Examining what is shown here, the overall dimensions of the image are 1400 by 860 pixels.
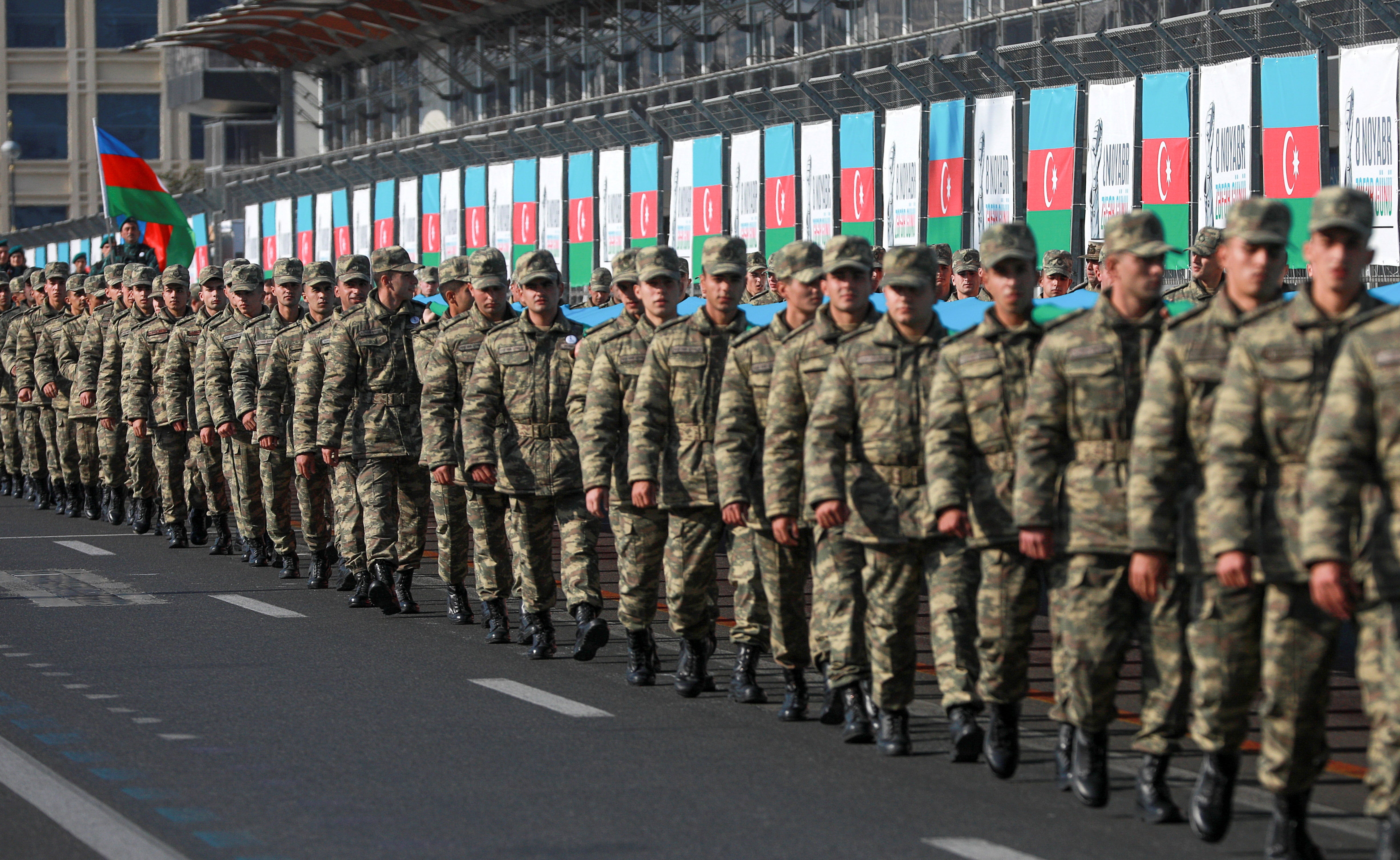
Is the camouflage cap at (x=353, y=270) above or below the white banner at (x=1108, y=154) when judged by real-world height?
below

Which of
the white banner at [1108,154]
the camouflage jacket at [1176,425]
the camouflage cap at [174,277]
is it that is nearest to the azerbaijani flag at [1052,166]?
the white banner at [1108,154]

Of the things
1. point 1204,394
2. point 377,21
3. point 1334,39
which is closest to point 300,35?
point 377,21

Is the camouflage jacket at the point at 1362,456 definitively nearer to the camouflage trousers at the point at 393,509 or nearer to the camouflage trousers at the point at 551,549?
the camouflage trousers at the point at 551,549

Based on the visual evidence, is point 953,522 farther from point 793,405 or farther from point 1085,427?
point 793,405

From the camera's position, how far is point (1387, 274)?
16.5 metres

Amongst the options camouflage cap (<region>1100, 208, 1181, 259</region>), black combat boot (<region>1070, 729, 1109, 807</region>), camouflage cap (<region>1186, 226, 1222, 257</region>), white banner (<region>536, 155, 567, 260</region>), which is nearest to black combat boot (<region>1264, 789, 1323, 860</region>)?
black combat boot (<region>1070, 729, 1109, 807</region>)

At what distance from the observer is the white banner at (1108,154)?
63.6 feet

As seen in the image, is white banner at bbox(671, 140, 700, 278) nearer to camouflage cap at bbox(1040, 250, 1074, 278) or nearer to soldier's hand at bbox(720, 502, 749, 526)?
camouflage cap at bbox(1040, 250, 1074, 278)

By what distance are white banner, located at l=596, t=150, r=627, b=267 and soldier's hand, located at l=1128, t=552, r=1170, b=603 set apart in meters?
22.4

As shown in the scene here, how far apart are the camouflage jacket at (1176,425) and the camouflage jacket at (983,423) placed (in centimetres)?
105

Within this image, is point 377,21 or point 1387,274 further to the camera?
point 377,21

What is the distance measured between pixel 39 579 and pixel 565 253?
17.2m

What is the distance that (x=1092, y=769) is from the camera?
7281 millimetres

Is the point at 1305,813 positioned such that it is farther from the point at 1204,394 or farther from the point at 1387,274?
the point at 1387,274
